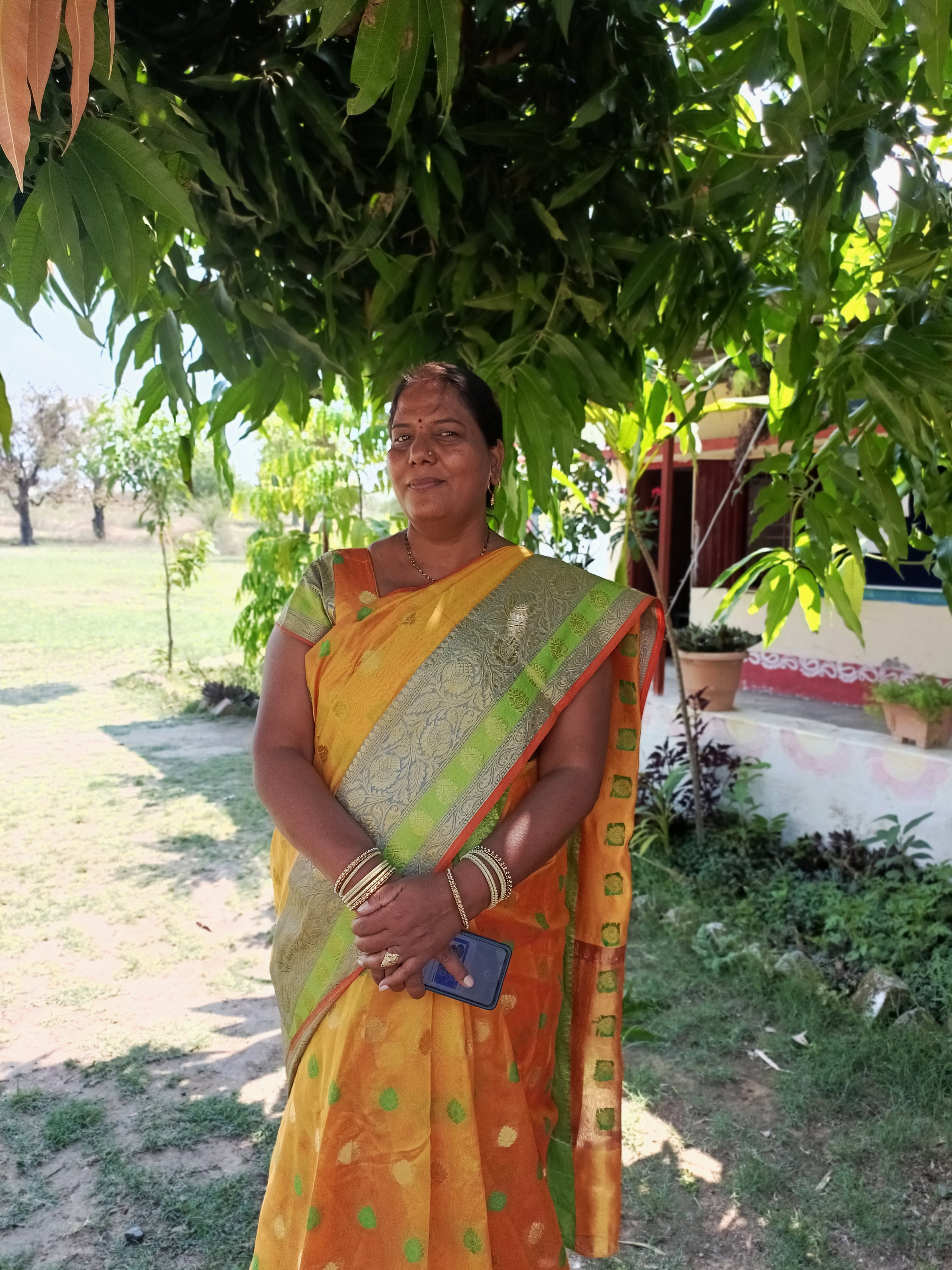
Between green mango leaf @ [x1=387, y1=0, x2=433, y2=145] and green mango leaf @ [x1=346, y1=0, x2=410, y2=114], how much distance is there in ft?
0.06

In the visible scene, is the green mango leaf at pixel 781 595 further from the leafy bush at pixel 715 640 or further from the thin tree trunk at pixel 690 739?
the leafy bush at pixel 715 640

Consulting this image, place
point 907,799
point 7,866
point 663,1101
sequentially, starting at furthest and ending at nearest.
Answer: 1. point 7,866
2. point 907,799
3. point 663,1101

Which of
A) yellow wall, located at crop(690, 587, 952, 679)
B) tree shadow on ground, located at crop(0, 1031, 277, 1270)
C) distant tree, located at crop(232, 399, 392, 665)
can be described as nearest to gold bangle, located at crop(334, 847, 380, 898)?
tree shadow on ground, located at crop(0, 1031, 277, 1270)

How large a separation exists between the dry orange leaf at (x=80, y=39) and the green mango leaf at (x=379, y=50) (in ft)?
1.40

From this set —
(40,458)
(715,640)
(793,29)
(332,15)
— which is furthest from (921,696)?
(40,458)

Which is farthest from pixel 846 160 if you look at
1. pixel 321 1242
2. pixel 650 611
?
pixel 321 1242

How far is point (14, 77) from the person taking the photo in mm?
542

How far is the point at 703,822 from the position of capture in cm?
512

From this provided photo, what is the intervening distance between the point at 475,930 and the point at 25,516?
36.2 ft

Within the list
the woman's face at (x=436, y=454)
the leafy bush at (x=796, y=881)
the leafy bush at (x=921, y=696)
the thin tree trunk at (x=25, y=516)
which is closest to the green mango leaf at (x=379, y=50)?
the woman's face at (x=436, y=454)

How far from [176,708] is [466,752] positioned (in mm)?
8898

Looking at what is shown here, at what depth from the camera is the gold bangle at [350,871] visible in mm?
→ 1412

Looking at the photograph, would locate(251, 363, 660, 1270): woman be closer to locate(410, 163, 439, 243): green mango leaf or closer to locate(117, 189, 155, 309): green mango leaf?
locate(410, 163, 439, 243): green mango leaf

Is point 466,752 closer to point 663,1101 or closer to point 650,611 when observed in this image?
point 650,611
